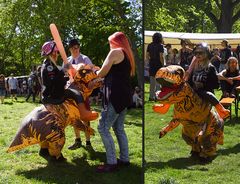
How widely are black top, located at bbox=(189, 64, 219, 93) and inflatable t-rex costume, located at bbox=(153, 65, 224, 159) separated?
103mm

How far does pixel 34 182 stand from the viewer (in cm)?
469

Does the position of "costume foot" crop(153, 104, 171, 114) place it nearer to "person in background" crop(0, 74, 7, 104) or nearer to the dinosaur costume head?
the dinosaur costume head

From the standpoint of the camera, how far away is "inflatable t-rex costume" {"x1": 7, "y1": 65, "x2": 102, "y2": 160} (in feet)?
16.8

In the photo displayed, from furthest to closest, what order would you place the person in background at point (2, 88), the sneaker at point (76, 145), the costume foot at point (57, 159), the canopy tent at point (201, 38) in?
the person in background at point (2, 88)
the sneaker at point (76, 145)
the costume foot at point (57, 159)
the canopy tent at point (201, 38)

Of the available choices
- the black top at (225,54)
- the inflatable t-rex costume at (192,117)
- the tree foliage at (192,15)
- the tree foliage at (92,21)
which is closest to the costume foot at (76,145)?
the tree foliage at (92,21)

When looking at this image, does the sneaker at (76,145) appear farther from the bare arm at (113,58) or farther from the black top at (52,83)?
the bare arm at (113,58)

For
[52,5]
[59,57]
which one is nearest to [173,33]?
[59,57]

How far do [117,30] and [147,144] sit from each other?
4.91 feet

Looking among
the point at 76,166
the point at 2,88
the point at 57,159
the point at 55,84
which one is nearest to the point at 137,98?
the point at 55,84

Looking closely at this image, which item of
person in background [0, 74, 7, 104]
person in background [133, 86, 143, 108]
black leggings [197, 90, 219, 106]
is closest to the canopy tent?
black leggings [197, 90, 219, 106]

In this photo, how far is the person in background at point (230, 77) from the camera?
370 cm

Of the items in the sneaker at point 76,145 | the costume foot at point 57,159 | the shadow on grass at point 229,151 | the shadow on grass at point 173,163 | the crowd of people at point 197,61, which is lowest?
the costume foot at point 57,159

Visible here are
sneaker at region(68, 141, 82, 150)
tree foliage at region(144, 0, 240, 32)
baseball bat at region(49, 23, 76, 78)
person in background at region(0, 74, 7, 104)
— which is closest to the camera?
tree foliage at region(144, 0, 240, 32)

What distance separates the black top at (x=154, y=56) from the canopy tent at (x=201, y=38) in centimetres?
7
